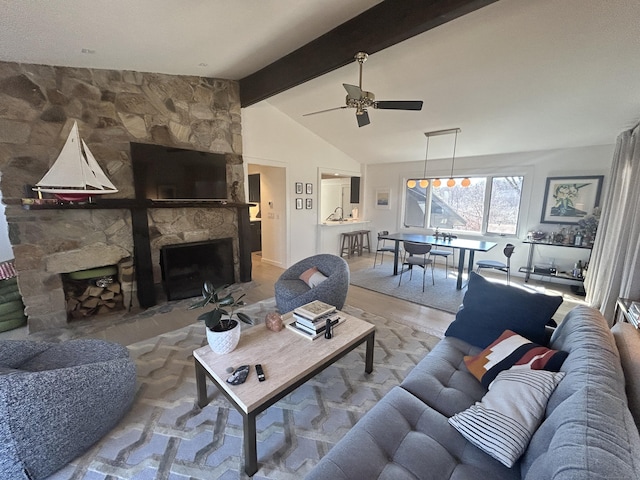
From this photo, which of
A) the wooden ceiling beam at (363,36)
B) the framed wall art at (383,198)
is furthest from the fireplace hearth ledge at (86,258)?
the framed wall art at (383,198)

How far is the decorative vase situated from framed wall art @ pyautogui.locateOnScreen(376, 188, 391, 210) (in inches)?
230

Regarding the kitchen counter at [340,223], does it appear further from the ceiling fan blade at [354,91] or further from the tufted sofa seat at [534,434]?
the tufted sofa seat at [534,434]

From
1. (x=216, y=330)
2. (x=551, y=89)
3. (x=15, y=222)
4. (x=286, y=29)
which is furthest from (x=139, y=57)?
(x=551, y=89)

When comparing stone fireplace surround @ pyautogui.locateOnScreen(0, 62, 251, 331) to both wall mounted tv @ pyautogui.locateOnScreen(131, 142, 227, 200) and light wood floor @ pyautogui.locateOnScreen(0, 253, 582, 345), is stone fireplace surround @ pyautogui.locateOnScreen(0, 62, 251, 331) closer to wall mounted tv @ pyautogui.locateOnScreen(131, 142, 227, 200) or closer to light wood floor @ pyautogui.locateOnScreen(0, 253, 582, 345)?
wall mounted tv @ pyautogui.locateOnScreen(131, 142, 227, 200)

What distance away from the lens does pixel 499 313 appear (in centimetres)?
188

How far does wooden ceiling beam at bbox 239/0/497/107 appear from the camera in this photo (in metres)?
2.10

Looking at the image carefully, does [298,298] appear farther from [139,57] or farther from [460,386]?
[139,57]

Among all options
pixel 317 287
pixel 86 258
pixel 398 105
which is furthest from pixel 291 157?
pixel 86 258

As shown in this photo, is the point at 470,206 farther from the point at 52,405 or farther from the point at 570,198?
the point at 52,405

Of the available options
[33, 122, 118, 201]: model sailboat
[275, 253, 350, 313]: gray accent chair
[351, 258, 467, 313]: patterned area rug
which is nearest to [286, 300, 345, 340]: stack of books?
[275, 253, 350, 313]: gray accent chair

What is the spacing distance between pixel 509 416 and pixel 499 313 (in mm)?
879

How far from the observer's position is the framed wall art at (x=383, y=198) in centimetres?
691

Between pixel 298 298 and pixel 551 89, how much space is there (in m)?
3.74

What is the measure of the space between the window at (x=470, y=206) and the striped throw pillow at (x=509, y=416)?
4206 millimetres
